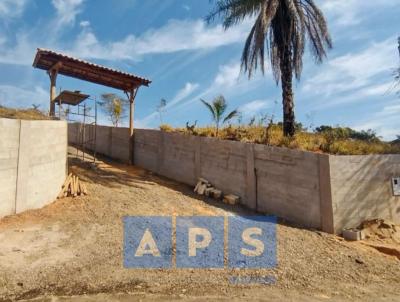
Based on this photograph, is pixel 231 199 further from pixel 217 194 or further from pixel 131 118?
pixel 131 118

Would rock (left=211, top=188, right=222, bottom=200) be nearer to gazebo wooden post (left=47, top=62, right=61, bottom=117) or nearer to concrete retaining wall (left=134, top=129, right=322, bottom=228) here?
concrete retaining wall (left=134, top=129, right=322, bottom=228)

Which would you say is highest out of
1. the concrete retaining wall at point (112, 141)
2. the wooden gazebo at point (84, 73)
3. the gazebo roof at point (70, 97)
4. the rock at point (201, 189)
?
the wooden gazebo at point (84, 73)

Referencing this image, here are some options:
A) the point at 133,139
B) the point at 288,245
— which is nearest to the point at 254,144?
the point at 288,245

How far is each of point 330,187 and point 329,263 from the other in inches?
87.9

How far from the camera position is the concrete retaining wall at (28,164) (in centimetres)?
759

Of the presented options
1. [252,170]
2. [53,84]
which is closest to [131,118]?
[53,84]

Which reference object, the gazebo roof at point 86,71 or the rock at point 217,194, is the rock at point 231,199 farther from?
the gazebo roof at point 86,71

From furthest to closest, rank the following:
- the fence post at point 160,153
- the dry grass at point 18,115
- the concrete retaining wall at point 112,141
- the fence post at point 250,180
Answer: the concrete retaining wall at point 112,141, the fence post at point 160,153, the fence post at point 250,180, the dry grass at point 18,115

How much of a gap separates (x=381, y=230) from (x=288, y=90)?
18.1ft

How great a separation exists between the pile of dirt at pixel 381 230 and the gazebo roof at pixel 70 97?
1178 cm

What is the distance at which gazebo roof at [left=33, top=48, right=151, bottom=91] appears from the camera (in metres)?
12.7

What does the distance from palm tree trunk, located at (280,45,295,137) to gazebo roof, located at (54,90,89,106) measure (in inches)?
336

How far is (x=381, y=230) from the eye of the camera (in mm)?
8227

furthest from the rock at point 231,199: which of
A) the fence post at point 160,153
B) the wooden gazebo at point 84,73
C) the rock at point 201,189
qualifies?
the wooden gazebo at point 84,73
